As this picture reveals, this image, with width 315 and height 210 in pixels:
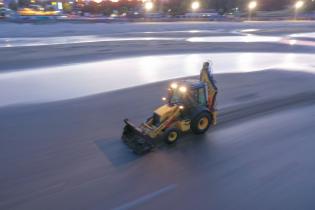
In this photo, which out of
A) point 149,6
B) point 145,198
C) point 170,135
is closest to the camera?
point 145,198

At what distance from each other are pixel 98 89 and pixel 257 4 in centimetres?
8998

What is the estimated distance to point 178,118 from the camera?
34.2 ft

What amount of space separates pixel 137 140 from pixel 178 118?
4.93ft

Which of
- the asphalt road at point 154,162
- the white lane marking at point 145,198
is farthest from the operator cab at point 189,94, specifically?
the white lane marking at point 145,198

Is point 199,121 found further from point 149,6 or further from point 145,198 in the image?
point 149,6

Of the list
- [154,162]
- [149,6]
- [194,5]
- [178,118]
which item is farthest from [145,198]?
[149,6]

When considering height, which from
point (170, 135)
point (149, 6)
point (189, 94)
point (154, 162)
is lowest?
point (154, 162)

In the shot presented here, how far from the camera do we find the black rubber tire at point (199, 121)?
34.2ft

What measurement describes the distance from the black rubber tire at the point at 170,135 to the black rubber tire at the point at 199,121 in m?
0.65

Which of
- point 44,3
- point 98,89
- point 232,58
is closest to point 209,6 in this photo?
point 44,3

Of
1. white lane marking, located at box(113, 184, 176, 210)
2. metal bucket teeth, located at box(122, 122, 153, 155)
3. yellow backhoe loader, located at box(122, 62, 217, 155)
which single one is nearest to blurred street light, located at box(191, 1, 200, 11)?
yellow backhoe loader, located at box(122, 62, 217, 155)

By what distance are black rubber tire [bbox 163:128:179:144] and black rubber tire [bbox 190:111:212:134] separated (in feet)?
2.15

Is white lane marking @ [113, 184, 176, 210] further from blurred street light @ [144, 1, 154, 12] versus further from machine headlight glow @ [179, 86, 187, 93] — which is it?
blurred street light @ [144, 1, 154, 12]

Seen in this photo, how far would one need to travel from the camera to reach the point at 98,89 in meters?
17.0
